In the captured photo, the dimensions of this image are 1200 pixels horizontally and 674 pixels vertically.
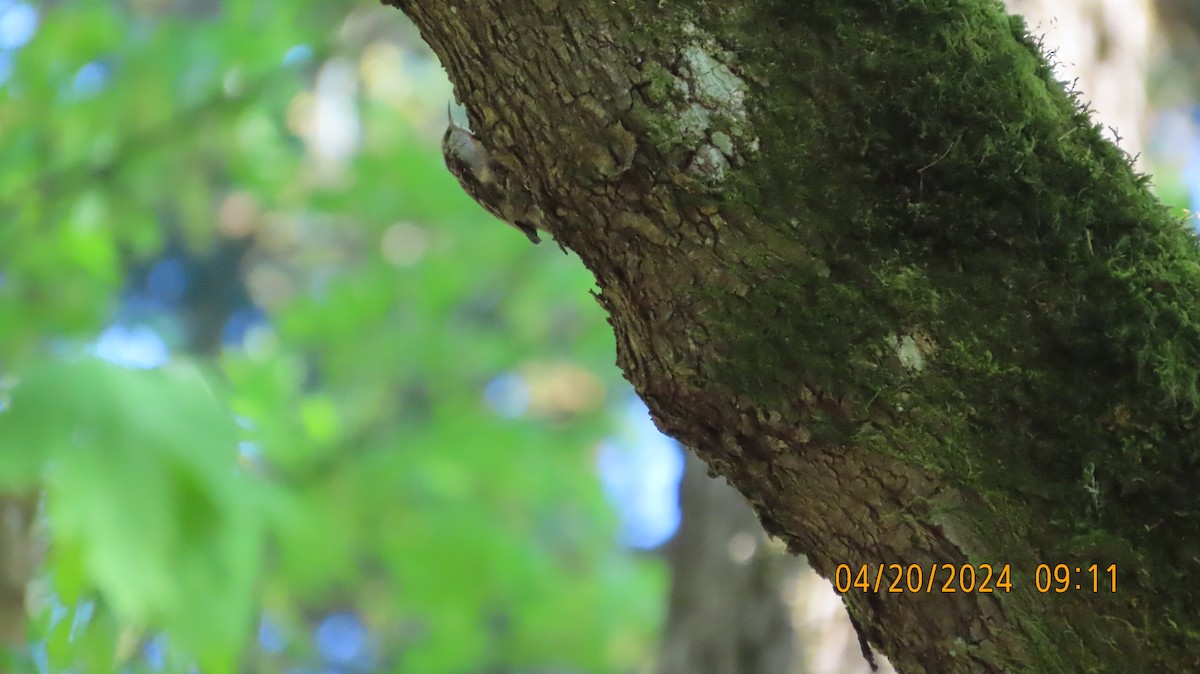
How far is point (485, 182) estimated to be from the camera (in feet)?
3.60

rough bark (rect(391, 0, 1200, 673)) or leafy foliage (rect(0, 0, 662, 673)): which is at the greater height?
leafy foliage (rect(0, 0, 662, 673))

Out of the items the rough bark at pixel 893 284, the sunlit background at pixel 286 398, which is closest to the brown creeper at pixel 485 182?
the rough bark at pixel 893 284
